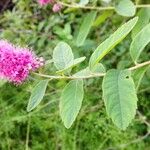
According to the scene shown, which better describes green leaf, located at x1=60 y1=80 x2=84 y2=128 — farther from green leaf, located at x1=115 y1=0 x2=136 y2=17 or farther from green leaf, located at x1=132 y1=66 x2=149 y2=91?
green leaf, located at x1=115 y1=0 x2=136 y2=17

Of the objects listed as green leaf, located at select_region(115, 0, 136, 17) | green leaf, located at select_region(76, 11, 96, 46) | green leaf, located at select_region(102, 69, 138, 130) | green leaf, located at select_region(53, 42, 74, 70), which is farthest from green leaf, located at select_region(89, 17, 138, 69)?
green leaf, located at select_region(76, 11, 96, 46)

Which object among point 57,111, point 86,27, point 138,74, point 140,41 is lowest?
point 57,111

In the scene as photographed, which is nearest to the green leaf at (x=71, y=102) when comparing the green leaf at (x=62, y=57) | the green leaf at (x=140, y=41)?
the green leaf at (x=62, y=57)

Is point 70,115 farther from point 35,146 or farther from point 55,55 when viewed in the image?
point 35,146

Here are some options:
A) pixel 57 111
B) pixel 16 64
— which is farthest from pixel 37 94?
pixel 57 111

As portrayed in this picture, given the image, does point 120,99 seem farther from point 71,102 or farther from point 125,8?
point 125,8

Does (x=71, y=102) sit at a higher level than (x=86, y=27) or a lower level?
higher
